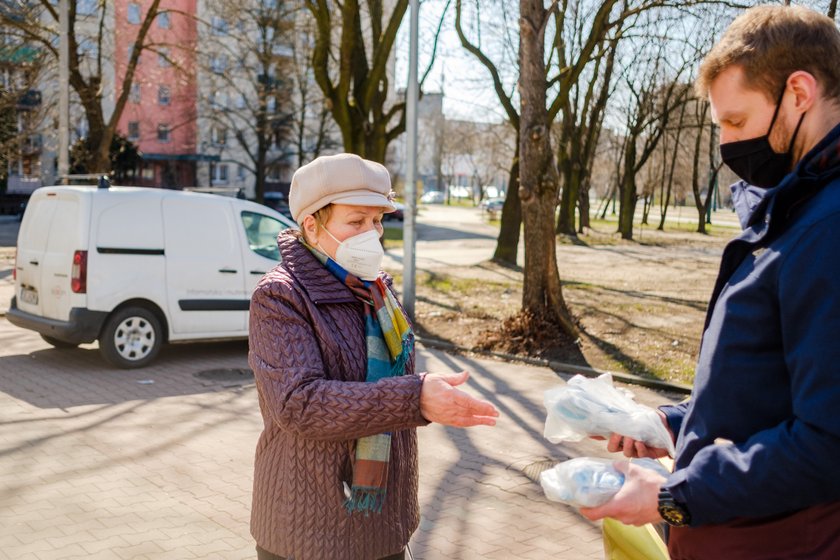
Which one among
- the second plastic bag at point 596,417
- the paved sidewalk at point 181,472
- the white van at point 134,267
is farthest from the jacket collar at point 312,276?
the white van at point 134,267

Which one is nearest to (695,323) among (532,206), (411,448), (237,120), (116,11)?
(532,206)

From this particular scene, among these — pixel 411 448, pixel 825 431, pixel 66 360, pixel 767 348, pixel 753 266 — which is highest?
pixel 753 266

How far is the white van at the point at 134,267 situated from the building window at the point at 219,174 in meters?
56.1

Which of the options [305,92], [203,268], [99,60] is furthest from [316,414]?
[305,92]

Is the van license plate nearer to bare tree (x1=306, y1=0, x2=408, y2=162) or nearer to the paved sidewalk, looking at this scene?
the paved sidewalk

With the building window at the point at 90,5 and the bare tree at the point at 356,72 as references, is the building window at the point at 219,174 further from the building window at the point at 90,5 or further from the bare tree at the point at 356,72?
the bare tree at the point at 356,72

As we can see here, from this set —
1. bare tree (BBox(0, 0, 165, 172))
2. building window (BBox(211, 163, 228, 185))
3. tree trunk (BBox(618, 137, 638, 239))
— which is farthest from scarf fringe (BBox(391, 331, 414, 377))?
building window (BBox(211, 163, 228, 185))

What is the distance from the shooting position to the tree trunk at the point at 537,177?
36.4 ft

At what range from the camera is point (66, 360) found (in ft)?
34.1

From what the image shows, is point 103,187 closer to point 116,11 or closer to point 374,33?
point 374,33

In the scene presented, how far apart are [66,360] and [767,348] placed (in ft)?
32.8

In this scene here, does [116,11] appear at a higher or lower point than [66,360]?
higher

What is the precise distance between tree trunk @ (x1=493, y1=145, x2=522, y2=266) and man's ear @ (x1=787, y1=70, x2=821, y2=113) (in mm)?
20596

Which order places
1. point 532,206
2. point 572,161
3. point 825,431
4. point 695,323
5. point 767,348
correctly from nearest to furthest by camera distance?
point 825,431
point 767,348
point 532,206
point 695,323
point 572,161
